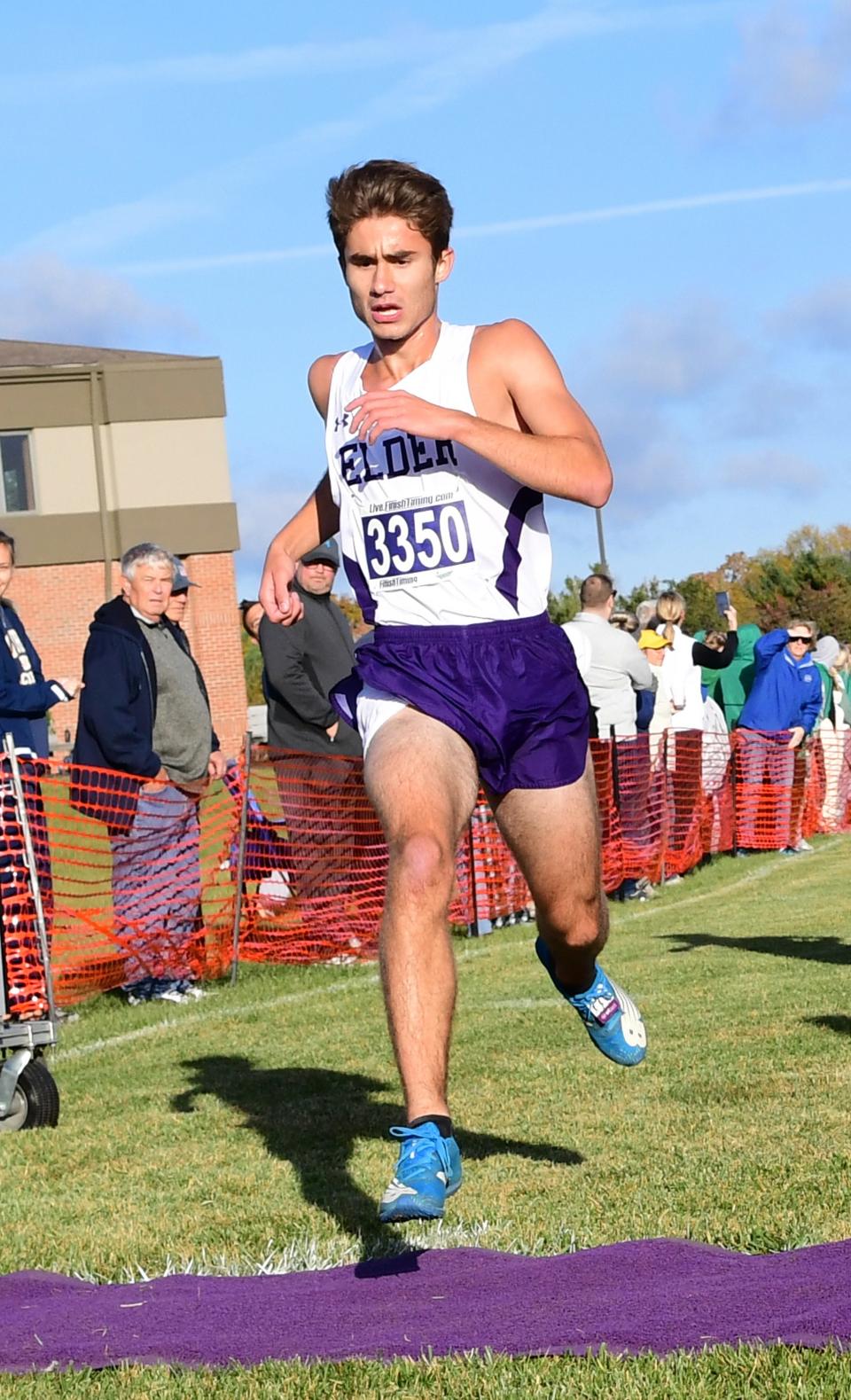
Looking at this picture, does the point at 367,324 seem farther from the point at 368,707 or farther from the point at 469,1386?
the point at 469,1386

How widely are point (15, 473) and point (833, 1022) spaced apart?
3565cm

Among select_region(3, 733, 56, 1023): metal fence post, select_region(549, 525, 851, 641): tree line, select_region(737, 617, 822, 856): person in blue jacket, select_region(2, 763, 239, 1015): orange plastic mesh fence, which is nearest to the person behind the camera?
select_region(3, 733, 56, 1023): metal fence post

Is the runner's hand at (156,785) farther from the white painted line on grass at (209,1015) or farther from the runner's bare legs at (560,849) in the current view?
the runner's bare legs at (560,849)

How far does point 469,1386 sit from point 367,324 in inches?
102

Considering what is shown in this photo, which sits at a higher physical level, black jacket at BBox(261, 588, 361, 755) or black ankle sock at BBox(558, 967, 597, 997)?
black jacket at BBox(261, 588, 361, 755)

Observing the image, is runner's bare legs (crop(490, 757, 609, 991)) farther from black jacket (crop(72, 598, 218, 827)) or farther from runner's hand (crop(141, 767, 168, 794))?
runner's hand (crop(141, 767, 168, 794))

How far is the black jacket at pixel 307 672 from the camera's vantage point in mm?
11703

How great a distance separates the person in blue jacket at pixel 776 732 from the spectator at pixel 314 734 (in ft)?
24.6

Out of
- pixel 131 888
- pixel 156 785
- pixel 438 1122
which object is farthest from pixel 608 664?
pixel 438 1122

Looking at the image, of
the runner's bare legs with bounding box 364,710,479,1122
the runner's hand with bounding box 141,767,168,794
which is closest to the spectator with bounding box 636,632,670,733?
the runner's hand with bounding box 141,767,168,794

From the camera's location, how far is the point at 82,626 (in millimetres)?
41688

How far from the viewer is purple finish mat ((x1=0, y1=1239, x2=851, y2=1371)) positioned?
3.52 m

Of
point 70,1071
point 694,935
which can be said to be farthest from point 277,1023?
point 694,935

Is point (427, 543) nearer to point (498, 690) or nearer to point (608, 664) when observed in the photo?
point (498, 690)
